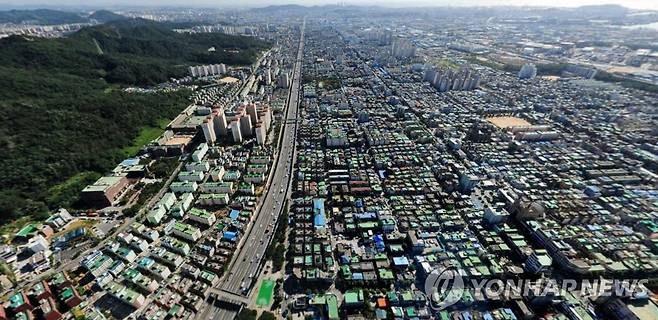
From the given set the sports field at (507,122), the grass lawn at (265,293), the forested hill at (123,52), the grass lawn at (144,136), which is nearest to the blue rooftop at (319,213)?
the grass lawn at (265,293)

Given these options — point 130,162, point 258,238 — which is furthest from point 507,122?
point 130,162

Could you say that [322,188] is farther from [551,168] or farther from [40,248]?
[551,168]

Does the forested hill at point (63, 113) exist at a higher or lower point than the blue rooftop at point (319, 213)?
higher

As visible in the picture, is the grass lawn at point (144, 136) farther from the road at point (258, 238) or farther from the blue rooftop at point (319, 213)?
the blue rooftop at point (319, 213)

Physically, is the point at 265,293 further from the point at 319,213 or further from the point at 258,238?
the point at 319,213

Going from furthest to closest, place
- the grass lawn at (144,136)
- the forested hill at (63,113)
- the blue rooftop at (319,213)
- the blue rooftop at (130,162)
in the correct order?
the grass lawn at (144,136) → the blue rooftop at (130,162) → the forested hill at (63,113) → the blue rooftop at (319,213)

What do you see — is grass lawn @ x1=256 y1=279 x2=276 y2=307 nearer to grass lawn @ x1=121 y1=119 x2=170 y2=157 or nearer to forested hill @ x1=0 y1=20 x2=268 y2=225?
forested hill @ x1=0 y1=20 x2=268 y2=225
